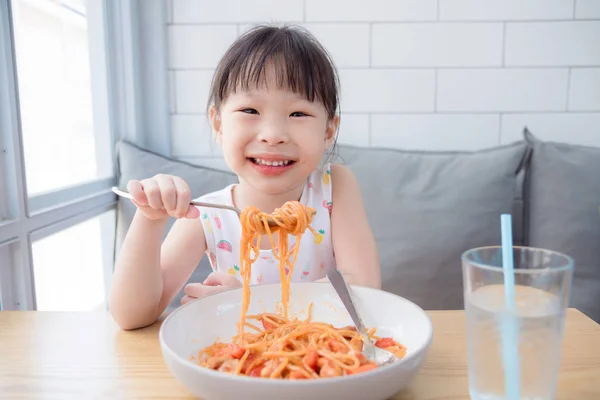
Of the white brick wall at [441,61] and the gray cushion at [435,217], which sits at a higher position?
the white brick wall at [441,61]

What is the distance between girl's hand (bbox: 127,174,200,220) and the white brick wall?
123cm

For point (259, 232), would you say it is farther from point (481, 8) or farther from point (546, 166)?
point (481, 8)

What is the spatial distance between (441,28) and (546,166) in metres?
0.63

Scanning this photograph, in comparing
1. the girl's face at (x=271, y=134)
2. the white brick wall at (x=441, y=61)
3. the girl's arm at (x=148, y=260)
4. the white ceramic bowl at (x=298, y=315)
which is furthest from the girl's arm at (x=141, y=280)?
the white brick wall at (x=441, y=61)

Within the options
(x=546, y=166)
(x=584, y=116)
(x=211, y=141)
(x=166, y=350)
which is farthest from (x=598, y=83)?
(x=166, y=350)

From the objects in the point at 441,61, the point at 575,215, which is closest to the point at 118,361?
the point at 575,215

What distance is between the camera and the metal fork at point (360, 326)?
62 centimetres

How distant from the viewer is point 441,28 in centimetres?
182

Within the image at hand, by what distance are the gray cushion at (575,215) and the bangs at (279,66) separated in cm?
90

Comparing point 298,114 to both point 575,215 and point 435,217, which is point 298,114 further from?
→ point 575,215

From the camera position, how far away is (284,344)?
24.6 inches

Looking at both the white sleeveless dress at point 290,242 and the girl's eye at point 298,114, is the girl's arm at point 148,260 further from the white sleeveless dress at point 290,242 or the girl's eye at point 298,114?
the girl's eye at point 298,114

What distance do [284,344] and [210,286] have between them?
0.89ft

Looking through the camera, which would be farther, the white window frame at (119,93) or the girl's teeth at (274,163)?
the white window frame at (119,93)
